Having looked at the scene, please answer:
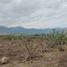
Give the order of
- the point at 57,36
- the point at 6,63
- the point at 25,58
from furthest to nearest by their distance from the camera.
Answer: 1. the point at 57,36
2. the point at 25,58
3. the point at 6,63

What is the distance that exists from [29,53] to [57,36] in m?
4.46

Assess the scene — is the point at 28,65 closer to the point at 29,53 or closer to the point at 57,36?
the point at 29,53

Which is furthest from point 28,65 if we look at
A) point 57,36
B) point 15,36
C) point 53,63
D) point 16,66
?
point 15,36

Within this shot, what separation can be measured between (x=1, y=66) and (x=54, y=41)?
6909 mm

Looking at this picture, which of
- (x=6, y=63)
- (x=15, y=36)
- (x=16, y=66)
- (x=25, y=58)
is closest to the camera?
(x=16, y=66)

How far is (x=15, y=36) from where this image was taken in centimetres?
3016

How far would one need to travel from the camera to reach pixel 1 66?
986 centimetres

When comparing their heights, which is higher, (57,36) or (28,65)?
(57,36)

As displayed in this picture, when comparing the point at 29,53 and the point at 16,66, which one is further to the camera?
the point at 29,53

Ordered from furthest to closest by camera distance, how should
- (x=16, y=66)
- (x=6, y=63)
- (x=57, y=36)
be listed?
(x=57, y=36)
(x=6, y=63)
(x=16, y=66)

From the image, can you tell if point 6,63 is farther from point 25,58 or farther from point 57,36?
point 57,36

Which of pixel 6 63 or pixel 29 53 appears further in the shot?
pixel 29 53

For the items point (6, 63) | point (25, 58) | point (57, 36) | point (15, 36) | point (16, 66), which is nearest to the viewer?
point (16, 66)

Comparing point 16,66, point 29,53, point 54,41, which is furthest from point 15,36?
point 16,66
